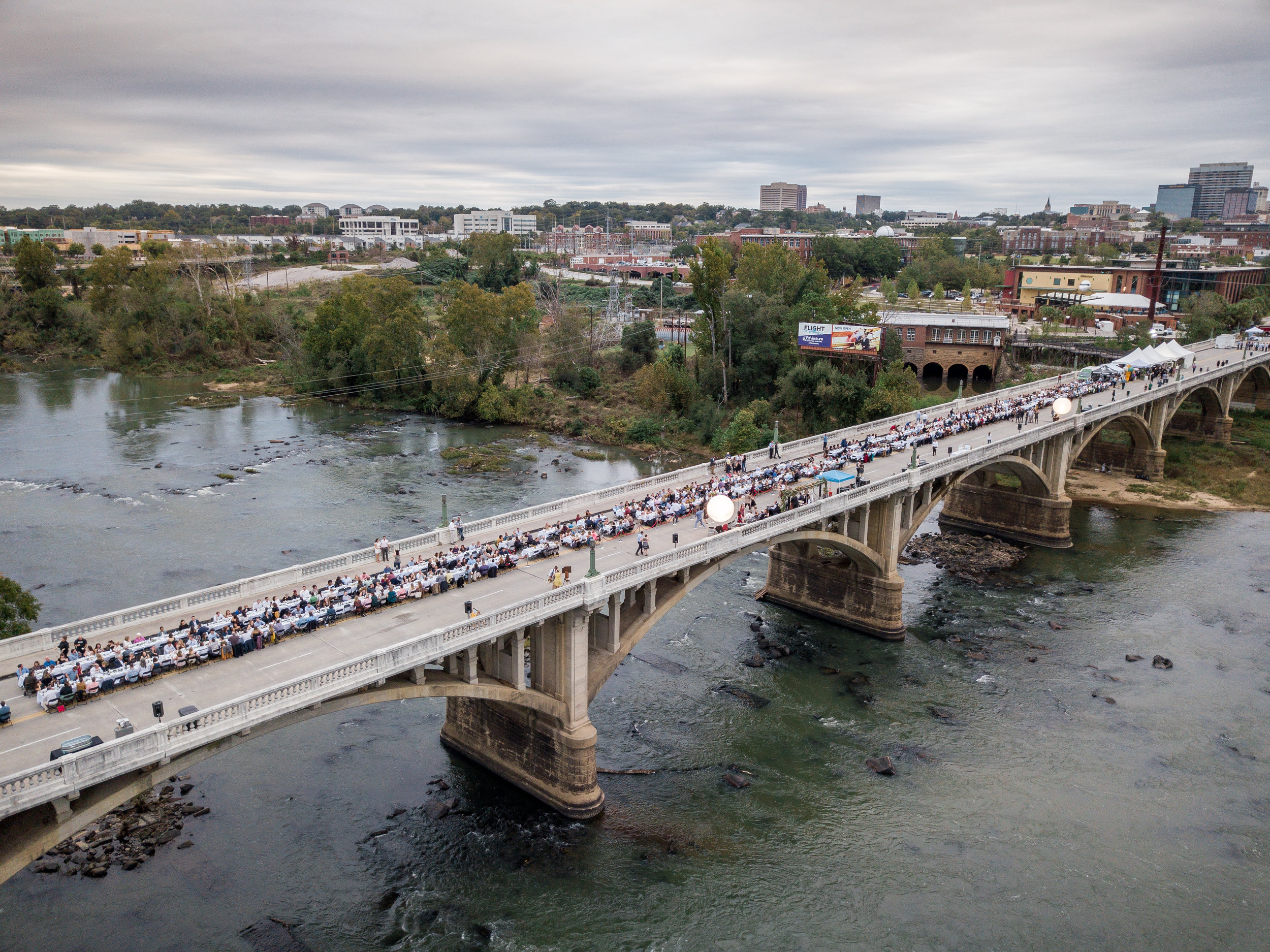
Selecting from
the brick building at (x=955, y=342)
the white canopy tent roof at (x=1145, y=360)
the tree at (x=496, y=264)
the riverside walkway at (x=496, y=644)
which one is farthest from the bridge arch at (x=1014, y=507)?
the tree at (x=496, y=264)

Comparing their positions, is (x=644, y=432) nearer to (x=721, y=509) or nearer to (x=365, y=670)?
(x=721, y=509)

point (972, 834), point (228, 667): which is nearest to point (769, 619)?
point (972, 834)

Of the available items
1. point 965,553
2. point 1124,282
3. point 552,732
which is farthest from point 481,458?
point 1124,282

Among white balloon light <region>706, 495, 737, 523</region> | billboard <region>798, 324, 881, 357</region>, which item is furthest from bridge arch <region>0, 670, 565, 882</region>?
billboard <region>798, 324, 881, 357</region>

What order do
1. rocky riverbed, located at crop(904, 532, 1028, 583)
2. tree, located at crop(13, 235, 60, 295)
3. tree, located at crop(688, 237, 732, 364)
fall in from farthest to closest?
tree, located at crop(13, 235, 60, 295)
tree, located at crop(688, 237, 732, 364)
rocky riverbed, located at crop(904, 532, 1028, 583)

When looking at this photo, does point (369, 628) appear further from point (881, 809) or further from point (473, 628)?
point (881, 809)

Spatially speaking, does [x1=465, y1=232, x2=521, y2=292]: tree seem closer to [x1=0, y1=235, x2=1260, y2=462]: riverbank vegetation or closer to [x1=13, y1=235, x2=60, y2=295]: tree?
[x1=0, y1=235, x2=1260, y2=462]: riverbank vegetation

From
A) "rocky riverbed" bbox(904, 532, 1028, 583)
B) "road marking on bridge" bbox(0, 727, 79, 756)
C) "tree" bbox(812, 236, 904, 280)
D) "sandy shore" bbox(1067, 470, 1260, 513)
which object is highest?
"tree" bbox(812, 236, 904, 280)
